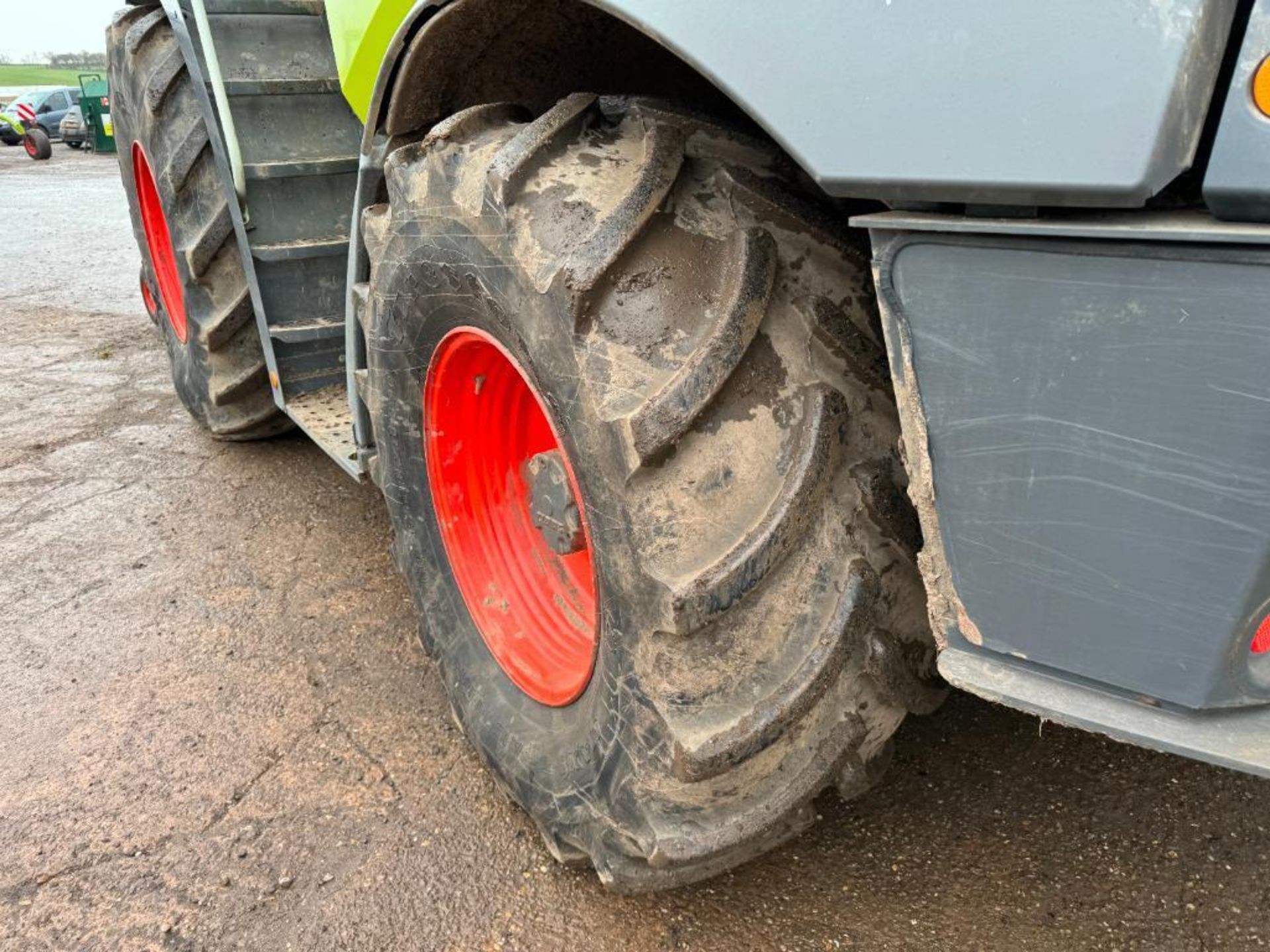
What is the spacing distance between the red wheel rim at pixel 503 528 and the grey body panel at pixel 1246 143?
1.23 m

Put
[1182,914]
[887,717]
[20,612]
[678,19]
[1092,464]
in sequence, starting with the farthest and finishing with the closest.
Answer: [20,612] < [1182,914] < [887,717] < [678,19] < [1092,464]

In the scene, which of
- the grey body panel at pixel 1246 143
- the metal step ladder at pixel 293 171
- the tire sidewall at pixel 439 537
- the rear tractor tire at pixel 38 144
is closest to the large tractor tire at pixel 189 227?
the metal step ladder at pixel 293 171

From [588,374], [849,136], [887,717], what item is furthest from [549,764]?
→ [849,136]

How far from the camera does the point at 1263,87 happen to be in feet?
2.41

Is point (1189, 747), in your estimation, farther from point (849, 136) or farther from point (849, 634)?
point (849, 136)

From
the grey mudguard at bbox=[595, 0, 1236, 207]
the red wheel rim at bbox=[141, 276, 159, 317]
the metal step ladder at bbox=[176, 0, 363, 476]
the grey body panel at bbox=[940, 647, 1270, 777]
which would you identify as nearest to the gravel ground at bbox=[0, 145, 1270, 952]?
the metal step ladder at bbox=[176, 0, 363, 476]

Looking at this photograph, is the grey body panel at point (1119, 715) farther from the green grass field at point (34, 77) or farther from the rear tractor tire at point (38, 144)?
the green grass field at point (34, 77)

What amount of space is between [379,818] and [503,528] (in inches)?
23.5

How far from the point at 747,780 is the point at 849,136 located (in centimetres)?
82

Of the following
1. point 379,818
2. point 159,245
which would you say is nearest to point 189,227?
point 159,245

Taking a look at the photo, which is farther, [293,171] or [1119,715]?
[293,171]

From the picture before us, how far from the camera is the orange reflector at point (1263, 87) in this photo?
0.73 m

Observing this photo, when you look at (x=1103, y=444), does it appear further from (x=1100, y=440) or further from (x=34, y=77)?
(x=34, y=77)

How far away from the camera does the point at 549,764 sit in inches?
65.6
